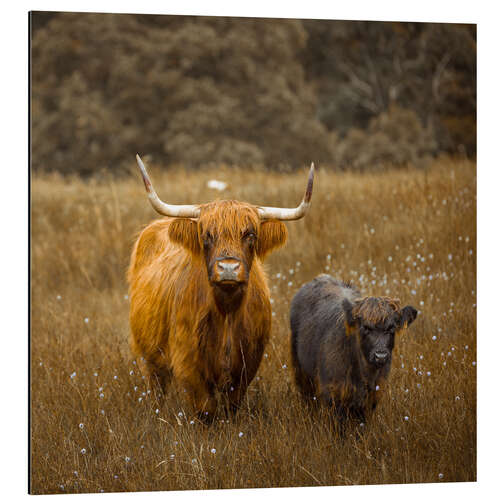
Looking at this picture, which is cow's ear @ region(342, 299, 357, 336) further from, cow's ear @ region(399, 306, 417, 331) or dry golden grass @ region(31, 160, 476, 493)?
dry golden grass @ region(31, 160, 476, 493)

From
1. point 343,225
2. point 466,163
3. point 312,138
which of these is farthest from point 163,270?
point 312,138

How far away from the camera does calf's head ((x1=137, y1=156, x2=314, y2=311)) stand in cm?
369

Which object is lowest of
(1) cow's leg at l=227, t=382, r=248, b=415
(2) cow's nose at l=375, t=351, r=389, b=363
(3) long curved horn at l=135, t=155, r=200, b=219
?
(1) cow's leg at l=227, t=382, r=248, b=415

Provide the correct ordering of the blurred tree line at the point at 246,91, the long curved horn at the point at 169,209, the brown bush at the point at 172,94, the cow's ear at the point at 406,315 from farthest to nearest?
1. the brown bush at the point at 172,94
2. the blurred tree line at the point at 246,91
3. the cow's ear at the point at 406,315
4. the long curved horn at the point at 169,209

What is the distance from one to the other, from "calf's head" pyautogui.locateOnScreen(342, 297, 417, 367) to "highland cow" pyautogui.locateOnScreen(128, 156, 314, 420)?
60 centimetres

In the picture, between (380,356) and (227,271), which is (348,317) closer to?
(380,356)

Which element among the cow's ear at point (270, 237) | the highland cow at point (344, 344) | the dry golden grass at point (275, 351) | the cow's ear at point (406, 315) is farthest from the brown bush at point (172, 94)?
the cow's ear at point (406, 315)

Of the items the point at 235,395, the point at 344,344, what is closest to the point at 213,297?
the point at 235,395

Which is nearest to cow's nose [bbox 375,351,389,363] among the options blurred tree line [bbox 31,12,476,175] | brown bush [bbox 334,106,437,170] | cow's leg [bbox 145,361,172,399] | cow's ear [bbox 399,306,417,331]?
cow's ear [bbox 399,306,417,331]

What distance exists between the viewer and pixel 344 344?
163 inches

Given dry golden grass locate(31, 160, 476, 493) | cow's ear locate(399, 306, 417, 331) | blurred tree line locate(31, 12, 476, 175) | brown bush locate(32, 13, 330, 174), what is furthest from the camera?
brown bush locate(32, 13, 330, 174)

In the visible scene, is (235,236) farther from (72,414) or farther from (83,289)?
(83,289)

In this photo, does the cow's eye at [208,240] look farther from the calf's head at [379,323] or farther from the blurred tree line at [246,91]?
the blurred tree line at [246,91]

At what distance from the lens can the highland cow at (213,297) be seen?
380 centimetres
